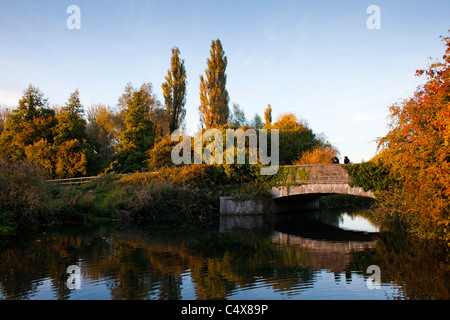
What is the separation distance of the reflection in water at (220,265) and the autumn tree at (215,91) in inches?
982

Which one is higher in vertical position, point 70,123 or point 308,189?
point 70,123

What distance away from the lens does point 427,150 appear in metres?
12.8

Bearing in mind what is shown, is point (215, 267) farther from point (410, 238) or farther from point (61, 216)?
point (61, 216)

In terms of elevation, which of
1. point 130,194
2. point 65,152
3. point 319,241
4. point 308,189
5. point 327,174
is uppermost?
point 65,152

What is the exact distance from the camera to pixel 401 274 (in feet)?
30.4

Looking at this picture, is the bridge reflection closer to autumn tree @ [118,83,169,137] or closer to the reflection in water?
the reflection in water

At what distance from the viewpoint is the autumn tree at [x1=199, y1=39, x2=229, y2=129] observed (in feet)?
136

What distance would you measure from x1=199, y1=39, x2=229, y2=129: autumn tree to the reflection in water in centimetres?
2494

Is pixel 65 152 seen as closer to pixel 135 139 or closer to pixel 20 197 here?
pixel 135 139

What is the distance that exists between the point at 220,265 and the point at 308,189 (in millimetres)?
15193

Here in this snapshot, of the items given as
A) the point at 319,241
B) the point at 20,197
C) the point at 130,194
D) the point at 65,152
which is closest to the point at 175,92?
the point at 65,152

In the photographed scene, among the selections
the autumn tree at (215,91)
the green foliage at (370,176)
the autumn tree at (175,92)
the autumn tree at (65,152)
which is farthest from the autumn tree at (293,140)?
the autumn tree at (65,152)

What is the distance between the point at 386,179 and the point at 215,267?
14170 mm
